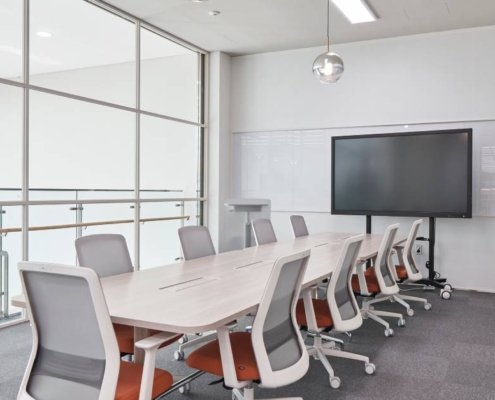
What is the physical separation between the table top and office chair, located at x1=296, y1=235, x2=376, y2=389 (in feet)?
0.40

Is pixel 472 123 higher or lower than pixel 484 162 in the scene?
higher

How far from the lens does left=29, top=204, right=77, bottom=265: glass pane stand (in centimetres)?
517

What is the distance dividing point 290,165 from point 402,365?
4471 millimetres

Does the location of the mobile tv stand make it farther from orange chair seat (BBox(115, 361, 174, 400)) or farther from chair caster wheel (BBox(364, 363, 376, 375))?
orange chair seat (BBox(115, 361, 174, 400))

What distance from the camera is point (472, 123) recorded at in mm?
6727

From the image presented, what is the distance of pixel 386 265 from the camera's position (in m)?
4.66

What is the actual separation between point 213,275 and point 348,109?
15.7ft

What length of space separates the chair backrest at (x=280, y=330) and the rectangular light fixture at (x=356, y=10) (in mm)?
4139

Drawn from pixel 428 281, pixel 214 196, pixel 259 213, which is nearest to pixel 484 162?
pixel 428 281

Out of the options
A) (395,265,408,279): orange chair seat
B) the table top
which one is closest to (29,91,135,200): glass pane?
the table top

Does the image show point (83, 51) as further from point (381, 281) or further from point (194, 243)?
point (381, 281)

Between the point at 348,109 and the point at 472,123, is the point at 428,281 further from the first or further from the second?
the point at 348,109

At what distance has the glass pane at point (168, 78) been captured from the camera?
6.75 metres

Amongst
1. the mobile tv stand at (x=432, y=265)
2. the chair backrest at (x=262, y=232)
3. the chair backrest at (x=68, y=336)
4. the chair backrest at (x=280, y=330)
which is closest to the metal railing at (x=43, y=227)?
the chair backrest at (x=262, y=232)
